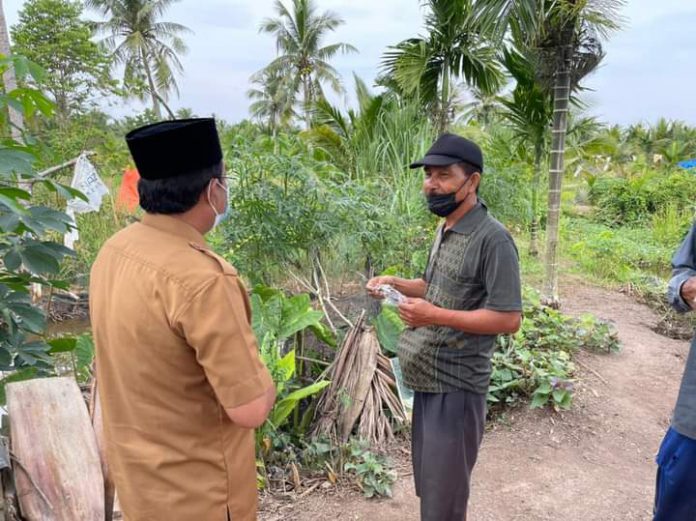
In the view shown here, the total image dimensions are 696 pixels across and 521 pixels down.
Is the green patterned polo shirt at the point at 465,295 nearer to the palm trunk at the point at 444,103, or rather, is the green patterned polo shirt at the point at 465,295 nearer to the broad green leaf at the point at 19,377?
the broad green leaf at the point at 19,377

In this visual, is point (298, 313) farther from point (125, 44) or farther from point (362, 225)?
point (125, 44)

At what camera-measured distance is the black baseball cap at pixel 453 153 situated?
6.38 feet

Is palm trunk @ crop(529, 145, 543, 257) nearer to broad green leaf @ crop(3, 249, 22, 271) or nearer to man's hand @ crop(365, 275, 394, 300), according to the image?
man's hand @ crop(365, 275, 394, 300)

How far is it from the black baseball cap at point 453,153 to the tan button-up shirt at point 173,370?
1056mm

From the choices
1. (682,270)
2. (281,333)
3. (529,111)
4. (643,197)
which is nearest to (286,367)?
(281,333)

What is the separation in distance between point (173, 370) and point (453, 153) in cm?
133

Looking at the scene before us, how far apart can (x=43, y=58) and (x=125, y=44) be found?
7573 millimetres

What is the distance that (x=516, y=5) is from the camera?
483cm

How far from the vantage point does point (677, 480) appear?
1754 millimetres

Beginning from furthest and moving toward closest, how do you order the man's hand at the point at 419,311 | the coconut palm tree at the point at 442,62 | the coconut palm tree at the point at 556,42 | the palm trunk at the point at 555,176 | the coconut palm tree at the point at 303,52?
the coconut palm tree at the point at 303,52 < the coconut palm tree at the point at 442,62 < the palm trunk at the point at 555,176 < the coconut palm tree at the point at 556,42 < the man's hand at the point at 419,311

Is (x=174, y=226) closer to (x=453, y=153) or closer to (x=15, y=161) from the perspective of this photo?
(x=15, y=161)

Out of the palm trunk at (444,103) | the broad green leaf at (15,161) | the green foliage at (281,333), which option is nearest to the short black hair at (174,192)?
the broad green leaf at (15,161)

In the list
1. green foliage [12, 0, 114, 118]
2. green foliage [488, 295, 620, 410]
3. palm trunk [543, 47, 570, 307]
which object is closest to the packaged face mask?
green foliage [488, 295, 620, 410]

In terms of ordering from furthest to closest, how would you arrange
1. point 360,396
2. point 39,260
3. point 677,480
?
point 360,396, point 39,260, point 677,480
